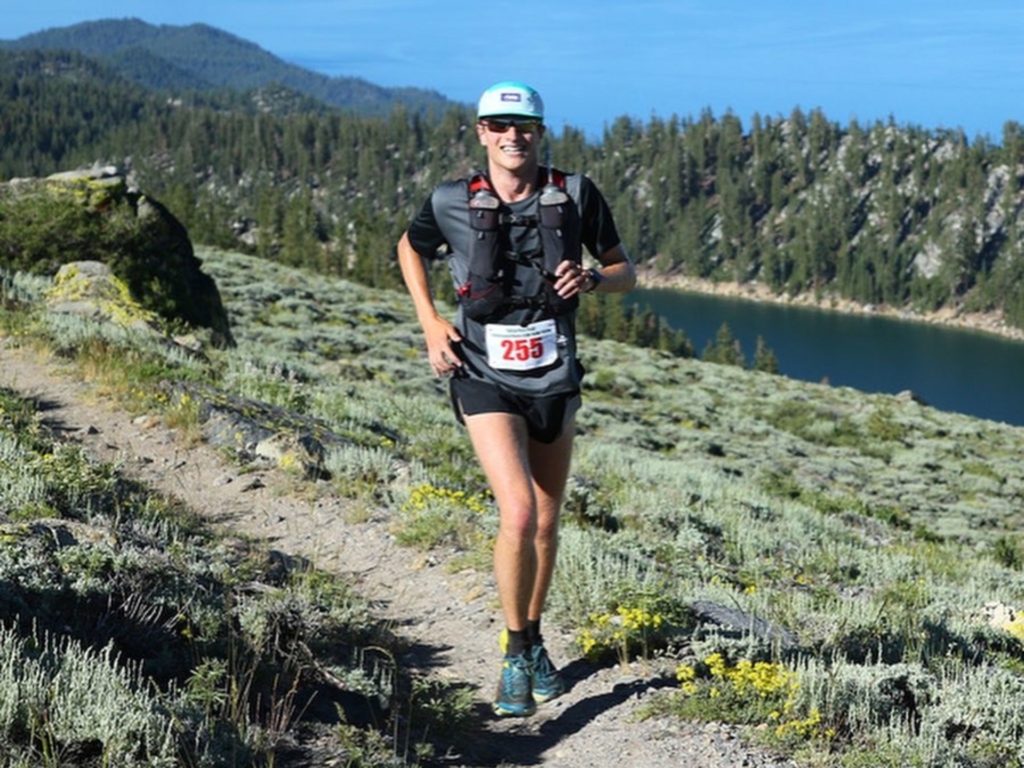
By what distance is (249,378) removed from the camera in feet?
47.2

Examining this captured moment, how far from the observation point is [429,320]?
533 centimetres

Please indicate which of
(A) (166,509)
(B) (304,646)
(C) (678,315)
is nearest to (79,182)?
(A) (166,509)

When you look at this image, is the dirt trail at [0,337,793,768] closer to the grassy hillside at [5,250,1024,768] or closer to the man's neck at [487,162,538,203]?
the grassy hillside at [5,250,1024,768]

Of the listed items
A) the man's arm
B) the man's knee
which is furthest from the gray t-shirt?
the man's knee

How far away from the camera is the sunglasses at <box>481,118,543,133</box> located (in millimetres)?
5070

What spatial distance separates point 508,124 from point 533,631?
256 centimetres

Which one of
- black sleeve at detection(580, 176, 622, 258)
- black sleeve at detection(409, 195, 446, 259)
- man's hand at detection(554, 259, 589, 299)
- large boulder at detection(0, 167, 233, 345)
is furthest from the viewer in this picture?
large boulder at detection(0, 167, 233, 345)

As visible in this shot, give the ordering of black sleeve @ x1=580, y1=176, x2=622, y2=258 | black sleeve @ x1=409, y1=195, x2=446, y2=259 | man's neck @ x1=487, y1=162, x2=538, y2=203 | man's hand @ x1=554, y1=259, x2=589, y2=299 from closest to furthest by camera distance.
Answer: man's hand @ x1=554, y1=259, x2=589, y2=299
man's neck @ x1=487, y1=162, x2=538, y2=203
black sleeve @ x1=580, y1=176, x2=622, y2=258
black sleeve @ x1=409, y1=195, x2=446, y2=259

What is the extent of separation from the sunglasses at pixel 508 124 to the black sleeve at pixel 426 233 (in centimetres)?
47

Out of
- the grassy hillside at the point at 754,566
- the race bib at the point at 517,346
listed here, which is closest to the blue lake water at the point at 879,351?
the grassy hillside at the point at 754,566

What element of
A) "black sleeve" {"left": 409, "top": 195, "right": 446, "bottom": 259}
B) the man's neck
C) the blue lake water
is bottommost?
the blue lake water

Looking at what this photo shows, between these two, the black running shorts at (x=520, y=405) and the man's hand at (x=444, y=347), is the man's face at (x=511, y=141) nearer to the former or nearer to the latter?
the man's hand at (x=444, y=347)

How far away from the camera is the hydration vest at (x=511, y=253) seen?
199 inches

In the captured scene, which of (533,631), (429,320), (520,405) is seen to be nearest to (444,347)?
(429,320)
